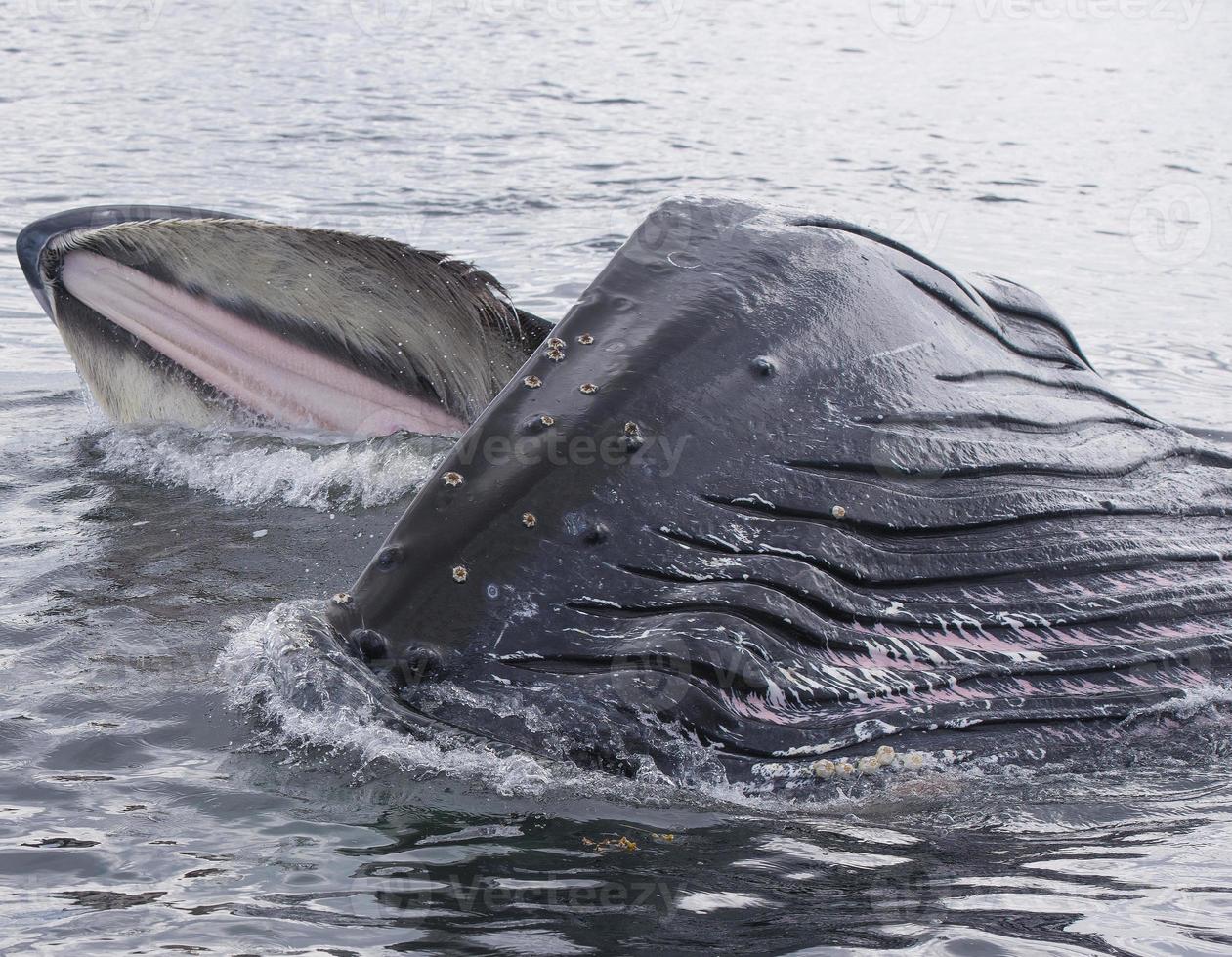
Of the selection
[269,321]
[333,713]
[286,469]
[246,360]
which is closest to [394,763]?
[333,713]

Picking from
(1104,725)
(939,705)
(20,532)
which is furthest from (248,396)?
(1104,725)

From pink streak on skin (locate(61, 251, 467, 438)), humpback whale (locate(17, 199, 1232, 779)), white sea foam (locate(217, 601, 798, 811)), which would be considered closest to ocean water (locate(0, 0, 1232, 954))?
white sea foam (locate(217, 601, 798, 811))

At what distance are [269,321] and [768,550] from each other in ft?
7.49

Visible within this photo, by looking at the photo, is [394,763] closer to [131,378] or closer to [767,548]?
[767,548]

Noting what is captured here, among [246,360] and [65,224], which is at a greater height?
[65,224]

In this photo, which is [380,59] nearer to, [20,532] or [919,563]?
[20,532]

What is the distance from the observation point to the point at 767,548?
4.07 meters

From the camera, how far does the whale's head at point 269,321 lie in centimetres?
516

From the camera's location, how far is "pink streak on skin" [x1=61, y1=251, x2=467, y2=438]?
5.43 metres

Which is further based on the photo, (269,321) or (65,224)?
(65,224)

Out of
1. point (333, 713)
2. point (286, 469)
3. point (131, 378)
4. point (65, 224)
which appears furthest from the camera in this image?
point (286, 469)

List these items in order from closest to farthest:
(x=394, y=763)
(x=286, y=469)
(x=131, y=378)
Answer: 1. (x=394, y=763)
2. (x=131, y=378)
3. (x=286, y=469)

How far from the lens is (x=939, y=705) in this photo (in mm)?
4070

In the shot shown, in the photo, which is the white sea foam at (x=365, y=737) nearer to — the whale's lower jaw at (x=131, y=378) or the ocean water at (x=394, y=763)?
the ocean water at (x=394, y=763)
